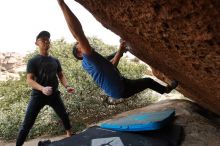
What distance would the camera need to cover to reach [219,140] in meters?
5.02

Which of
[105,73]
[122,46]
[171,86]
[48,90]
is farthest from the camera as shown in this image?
[171,86]

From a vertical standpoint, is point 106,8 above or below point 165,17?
above

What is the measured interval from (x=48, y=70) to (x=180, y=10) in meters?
3.80

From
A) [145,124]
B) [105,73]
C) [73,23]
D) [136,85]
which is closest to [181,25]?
[73,23]

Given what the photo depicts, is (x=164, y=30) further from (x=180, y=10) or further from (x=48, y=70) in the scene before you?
(x=48, y=70)

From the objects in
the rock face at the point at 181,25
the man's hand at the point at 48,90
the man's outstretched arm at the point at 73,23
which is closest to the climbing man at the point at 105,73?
the man's outstretched arm at the point at 73,23

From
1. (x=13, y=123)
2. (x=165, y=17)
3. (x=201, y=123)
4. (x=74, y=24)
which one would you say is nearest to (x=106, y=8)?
(x=74, y=24)

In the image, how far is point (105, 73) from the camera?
480 centimetres

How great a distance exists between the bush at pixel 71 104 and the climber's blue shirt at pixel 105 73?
421cm

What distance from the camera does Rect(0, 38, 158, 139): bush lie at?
30.4ft

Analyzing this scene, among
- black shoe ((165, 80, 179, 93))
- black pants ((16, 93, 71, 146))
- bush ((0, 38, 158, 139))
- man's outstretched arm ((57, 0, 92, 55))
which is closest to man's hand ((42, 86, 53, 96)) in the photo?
black pants ((16, 93, 71, 146))

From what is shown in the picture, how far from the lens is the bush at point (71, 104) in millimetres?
9258

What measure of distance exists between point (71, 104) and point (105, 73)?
4.92 metres

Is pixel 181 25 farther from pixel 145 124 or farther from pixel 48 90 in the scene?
pixel 48 90
